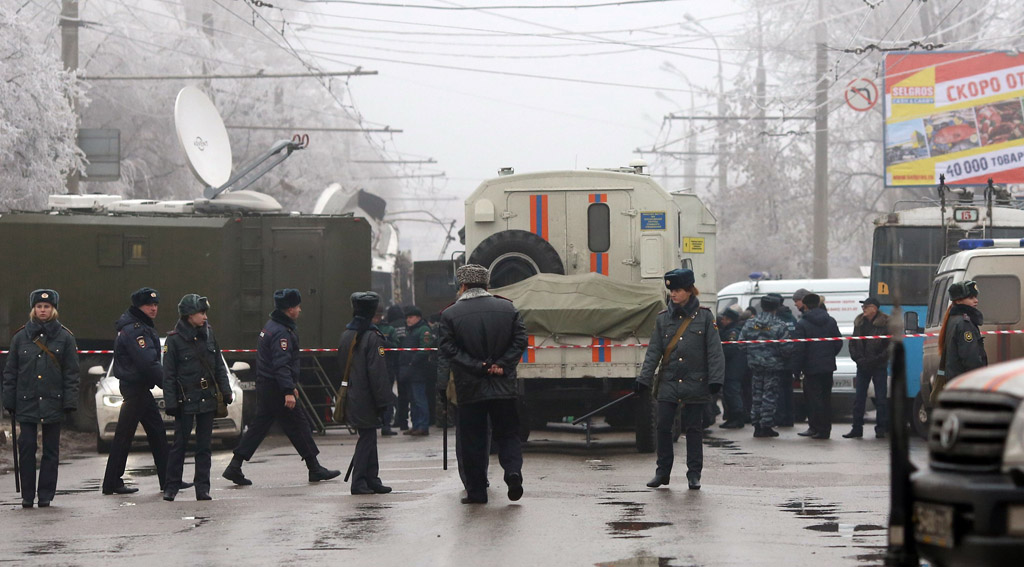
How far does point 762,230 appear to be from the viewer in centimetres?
5706

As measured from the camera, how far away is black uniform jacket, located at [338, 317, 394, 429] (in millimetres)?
12703

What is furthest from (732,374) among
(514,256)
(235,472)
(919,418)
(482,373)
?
(482,373)

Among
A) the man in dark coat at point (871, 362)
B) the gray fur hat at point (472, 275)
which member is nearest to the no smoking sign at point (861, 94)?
the man in dark coat at point (871, 362)

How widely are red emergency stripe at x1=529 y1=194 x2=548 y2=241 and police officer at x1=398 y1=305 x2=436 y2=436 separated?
350cm

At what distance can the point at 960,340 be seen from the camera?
13289mm

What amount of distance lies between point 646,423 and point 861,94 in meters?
24.0

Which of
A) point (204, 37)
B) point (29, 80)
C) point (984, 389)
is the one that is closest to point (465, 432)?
point (984, 389)

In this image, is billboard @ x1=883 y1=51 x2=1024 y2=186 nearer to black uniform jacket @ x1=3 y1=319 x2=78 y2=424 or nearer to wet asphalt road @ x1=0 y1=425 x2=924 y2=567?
wet asphalt road @ x1=0 y1=425 x2=924 y2=567

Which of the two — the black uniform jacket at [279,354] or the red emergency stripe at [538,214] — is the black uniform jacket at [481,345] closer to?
the black uniform jacket at [279,354]

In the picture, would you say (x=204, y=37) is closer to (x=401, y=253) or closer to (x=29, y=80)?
(x=401, y=253)

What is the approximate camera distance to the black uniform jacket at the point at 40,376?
12352 millimetres

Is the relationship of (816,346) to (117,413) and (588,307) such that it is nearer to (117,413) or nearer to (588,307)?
(588,307)

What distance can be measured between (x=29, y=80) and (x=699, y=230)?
1433cm

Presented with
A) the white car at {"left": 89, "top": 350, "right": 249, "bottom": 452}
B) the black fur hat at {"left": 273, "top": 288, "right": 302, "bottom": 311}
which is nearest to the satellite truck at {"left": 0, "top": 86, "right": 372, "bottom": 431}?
→ the white car at {"left": 89, "top": 350, "right": 249, "bottom": 452}
